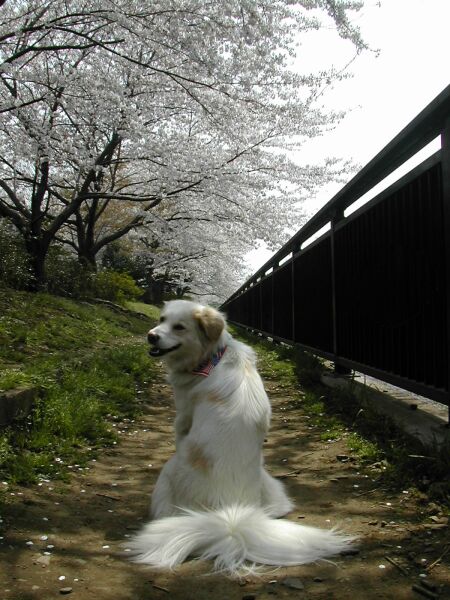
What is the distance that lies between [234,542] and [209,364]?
105 cm

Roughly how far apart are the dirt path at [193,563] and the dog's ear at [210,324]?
3.22 feet

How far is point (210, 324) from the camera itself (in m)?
2.93

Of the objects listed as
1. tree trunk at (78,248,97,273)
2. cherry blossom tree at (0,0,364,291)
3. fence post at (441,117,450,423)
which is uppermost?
cherry blossom tree at (0,0,364,291)

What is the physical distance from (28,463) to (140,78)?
951cm

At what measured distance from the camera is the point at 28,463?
3100 millimetres

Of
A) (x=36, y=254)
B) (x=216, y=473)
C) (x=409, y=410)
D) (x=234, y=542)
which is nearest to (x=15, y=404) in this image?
(x=216, y=473)

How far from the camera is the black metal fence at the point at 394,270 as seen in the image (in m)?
3.03

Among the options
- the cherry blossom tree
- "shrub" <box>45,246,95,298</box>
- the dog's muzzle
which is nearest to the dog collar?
the dog's muzzle

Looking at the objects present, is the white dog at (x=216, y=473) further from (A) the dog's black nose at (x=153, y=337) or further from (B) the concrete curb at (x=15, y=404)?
(B) the concrete curb at (x=15, y=404)

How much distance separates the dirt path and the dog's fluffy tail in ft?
0.15

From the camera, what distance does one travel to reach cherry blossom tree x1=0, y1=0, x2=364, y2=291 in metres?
7.78

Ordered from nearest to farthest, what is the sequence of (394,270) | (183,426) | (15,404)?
(183,426) → (15,404) → (394,270)

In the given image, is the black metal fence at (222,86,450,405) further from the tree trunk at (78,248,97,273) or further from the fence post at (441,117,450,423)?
the tree trunk at (78,248,97,273)

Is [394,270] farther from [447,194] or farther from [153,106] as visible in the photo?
[153,106]
